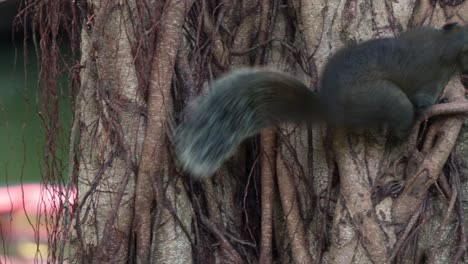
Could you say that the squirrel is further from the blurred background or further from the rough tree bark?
the blurred background

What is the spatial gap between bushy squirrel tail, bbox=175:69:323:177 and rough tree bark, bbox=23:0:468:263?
0.14m

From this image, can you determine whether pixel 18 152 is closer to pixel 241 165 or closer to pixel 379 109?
pixel 241 165

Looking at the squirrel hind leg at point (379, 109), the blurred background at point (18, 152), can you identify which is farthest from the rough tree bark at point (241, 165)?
the blurred background at point (18, 152)

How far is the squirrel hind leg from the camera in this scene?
2.16 m

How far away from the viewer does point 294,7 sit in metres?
2.31

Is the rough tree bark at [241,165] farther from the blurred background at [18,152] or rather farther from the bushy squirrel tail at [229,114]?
the blurred background at [18,152]

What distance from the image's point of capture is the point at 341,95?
217cm

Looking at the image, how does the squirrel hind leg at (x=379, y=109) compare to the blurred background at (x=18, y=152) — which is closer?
the squirrel hind leg at (x=379, y=109)

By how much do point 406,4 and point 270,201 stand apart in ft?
2.39

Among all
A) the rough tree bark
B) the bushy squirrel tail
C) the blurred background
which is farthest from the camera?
the blurred background

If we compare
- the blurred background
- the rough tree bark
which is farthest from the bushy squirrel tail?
the blurred background

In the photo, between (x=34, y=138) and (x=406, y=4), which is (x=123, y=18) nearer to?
(x=406, y=4)

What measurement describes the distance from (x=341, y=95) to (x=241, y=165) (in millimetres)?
388

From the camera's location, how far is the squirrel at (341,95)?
194 cm
